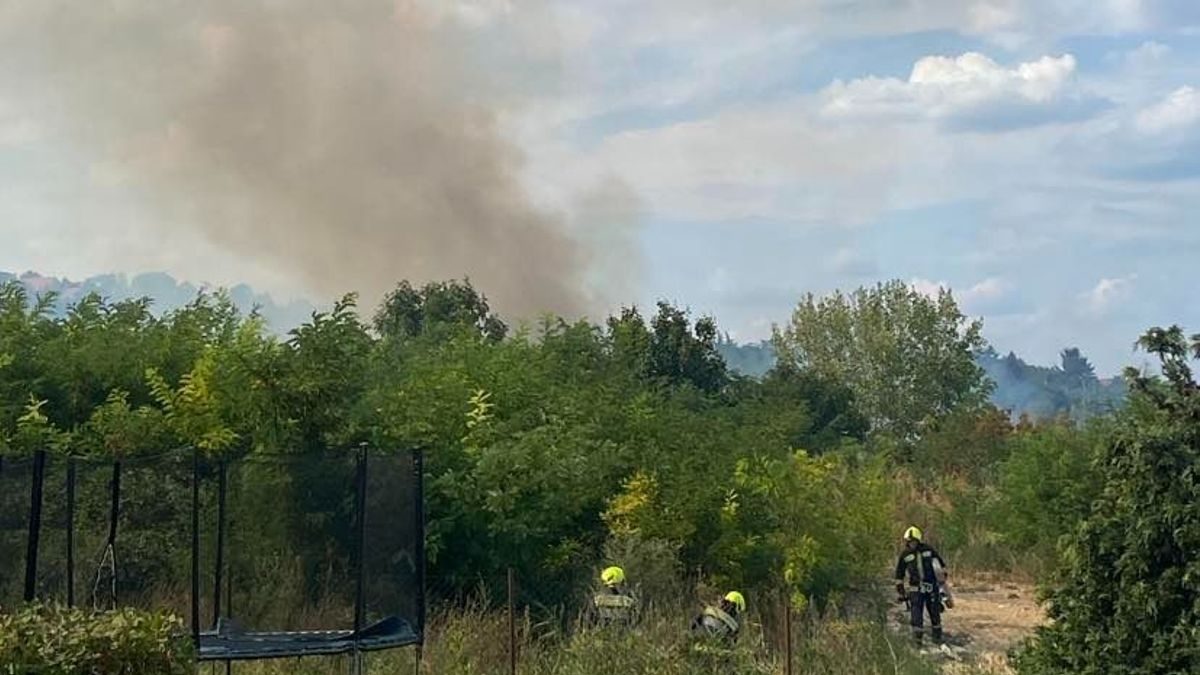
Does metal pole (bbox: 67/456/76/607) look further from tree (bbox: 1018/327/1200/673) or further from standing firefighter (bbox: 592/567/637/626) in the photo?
tree (bbox: 1018/327/1200/673)

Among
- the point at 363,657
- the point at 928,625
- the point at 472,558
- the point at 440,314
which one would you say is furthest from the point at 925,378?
the point at 363,657

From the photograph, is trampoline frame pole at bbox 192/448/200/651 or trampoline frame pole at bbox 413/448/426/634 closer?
trampoline frame pole at bbox 192/448/200/651

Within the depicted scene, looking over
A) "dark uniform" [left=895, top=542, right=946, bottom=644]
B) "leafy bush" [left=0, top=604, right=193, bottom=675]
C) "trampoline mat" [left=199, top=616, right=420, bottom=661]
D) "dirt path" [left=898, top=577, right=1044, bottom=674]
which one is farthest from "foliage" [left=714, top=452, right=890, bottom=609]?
"leafy bush" [left=0, top=604, right=193, bottom=675]

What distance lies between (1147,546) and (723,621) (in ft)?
17.6

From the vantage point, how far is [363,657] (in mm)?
9898

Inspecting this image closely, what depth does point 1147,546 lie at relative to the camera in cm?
617

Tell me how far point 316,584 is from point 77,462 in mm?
1803

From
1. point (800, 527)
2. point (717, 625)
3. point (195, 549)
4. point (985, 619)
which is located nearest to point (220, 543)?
point (195, 549)

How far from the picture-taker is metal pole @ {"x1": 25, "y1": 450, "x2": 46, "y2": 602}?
28.2ft

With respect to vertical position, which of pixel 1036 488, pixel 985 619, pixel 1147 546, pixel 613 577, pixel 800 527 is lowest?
pixel 985 619

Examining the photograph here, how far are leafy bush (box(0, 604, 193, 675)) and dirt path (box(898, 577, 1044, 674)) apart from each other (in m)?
7.60

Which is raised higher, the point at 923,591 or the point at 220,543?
the point at 220,543

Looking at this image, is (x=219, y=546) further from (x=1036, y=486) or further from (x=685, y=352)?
(x=685, y=352)

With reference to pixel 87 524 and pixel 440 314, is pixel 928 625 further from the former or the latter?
pixel 440 314
